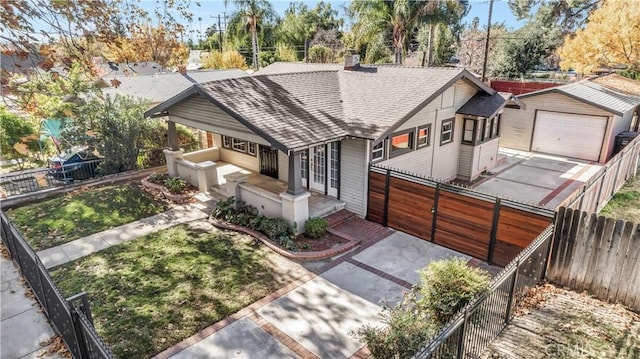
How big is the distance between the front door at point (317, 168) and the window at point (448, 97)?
5.14m

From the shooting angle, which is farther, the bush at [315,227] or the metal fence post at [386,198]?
the metal fence post at [386,198]

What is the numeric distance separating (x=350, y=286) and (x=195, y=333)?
11.3 feet

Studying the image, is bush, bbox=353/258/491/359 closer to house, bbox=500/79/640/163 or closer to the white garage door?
house, bbox=500/79/640/163

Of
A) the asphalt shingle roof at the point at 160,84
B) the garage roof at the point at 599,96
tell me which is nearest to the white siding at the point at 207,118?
the asphalt shingle roof at the point at 160,84

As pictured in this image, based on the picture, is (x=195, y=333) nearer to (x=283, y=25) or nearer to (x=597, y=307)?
(x=597, y=307)

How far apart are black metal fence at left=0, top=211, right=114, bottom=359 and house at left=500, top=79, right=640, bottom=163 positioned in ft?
70.1

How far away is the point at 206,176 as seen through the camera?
46.3 feet

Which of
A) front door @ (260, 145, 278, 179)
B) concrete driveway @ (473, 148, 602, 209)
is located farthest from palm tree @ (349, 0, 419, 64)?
front door @ (260, 145, 278, 179)

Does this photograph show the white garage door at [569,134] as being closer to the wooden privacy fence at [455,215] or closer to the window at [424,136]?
the window at [424,136]

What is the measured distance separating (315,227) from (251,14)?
119ft

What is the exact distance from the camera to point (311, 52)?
4544 centimetres

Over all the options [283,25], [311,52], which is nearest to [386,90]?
[311,52]

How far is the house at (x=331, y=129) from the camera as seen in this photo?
1109 cm

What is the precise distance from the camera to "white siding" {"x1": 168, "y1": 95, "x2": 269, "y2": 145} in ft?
38.3
